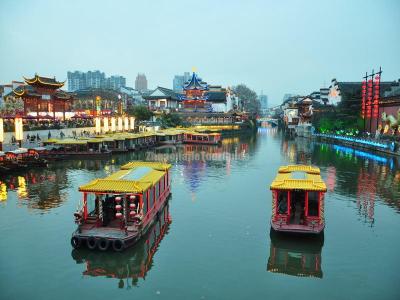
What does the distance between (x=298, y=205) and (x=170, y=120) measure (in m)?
73.0

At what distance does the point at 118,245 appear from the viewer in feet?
54.5

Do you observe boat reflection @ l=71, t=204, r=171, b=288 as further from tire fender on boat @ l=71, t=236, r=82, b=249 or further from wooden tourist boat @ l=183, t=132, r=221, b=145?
wooden tourist boat @ l=183, t=132, r=221, b=145

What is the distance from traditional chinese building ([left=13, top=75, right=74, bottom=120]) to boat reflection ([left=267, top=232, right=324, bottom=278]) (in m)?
56.7

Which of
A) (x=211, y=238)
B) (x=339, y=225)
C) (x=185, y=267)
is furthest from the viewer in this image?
(x=339, y=225)

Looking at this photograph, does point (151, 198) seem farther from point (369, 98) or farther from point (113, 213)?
point (369, 98)

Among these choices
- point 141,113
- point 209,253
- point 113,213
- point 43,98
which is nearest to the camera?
point 209,253

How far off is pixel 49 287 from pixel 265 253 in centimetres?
892

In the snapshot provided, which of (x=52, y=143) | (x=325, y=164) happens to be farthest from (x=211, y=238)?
(x=52, y=143)

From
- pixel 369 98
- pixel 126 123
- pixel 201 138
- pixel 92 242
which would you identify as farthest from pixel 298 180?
pixel 126 123

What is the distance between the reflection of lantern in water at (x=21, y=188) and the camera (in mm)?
27141

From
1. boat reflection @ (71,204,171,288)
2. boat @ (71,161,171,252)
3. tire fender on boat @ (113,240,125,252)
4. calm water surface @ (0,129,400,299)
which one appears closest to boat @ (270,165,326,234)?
calm water surface @ (0,129,400,299)

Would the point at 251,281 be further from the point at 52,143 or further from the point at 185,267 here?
the point at 52,143

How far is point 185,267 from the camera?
1571cm

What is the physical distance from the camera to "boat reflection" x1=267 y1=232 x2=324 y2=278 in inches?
620
